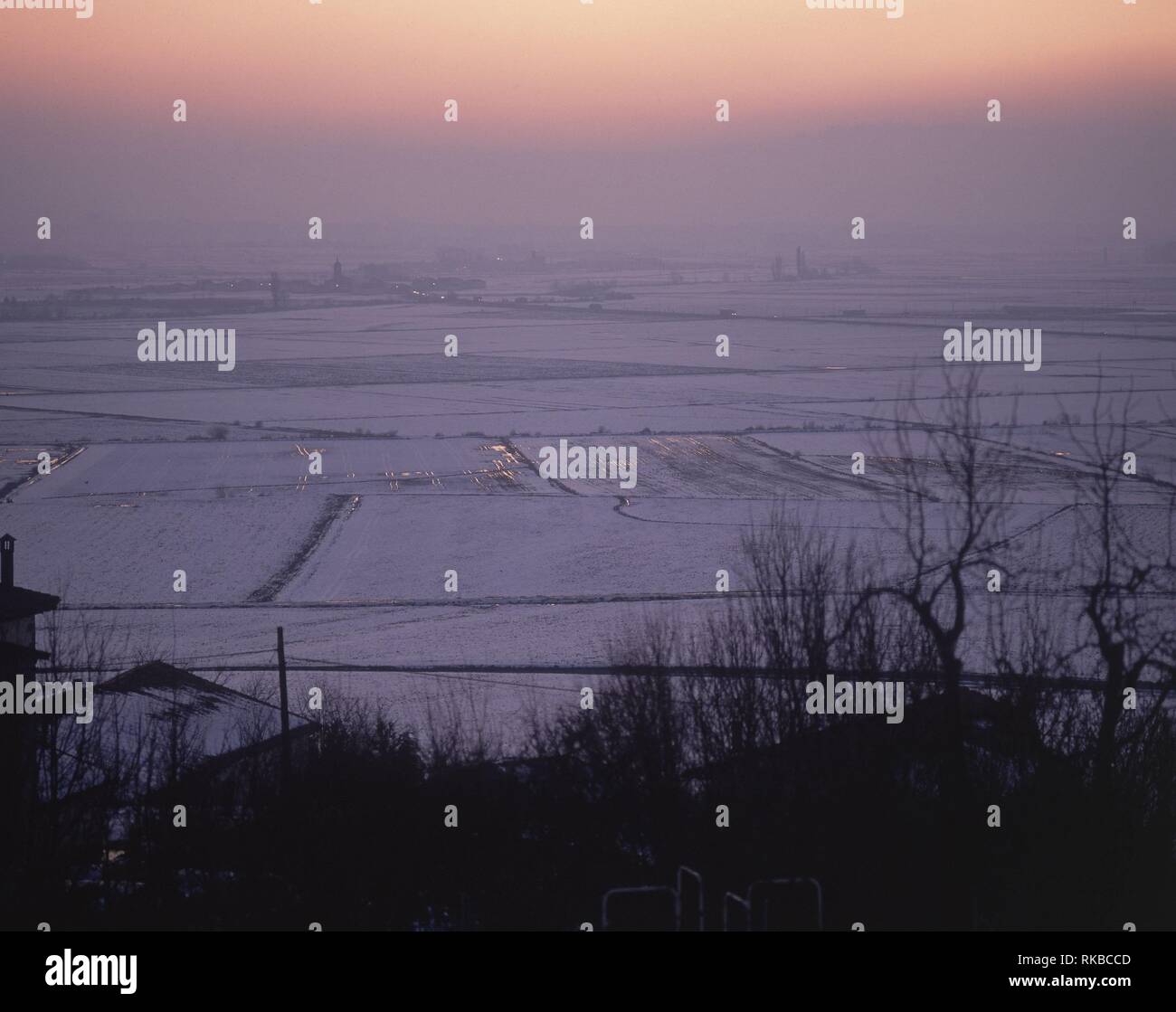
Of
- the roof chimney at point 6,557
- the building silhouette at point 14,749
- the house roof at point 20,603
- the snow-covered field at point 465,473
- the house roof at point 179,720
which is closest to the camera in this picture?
the building silhouette at point 14,749

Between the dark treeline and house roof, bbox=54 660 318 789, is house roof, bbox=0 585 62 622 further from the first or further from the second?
the dark treeline

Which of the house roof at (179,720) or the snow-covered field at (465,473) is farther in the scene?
the snow-covered field at (465,473)

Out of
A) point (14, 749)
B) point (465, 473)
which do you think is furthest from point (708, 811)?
point (465, 473)

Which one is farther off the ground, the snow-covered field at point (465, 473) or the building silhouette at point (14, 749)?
the snow-covered field at point (465, 473)

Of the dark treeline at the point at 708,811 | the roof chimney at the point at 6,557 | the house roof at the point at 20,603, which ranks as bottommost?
the dark treeline at the point at 708,811

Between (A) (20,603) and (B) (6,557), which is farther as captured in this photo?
(B) (6,557)

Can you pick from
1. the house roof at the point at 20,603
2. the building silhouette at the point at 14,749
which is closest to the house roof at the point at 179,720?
the building silhouette at the point at 14,749

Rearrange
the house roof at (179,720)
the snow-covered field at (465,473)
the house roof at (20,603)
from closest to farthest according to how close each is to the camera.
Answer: the house roof at (179,720) < the house roof at (20,603) < the snow-covered field at (465,473)

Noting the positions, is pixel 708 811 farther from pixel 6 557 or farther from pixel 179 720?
pixel 6 557

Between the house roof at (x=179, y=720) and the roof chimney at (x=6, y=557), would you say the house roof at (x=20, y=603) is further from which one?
the house roof at (x=179, y=720)

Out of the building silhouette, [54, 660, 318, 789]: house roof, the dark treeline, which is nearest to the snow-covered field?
[54, 660, 318, 789]: house roof
